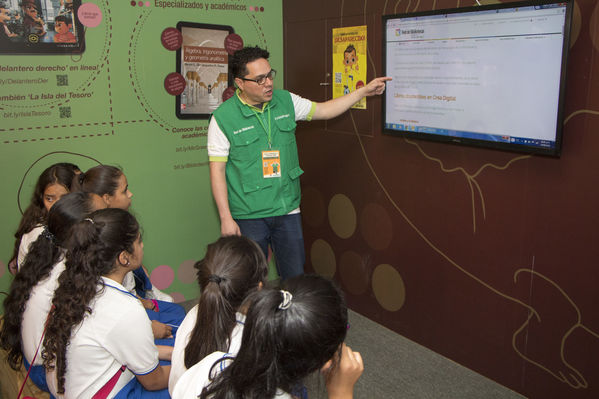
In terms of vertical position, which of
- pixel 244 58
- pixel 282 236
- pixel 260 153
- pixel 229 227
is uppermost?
pixel 244 58

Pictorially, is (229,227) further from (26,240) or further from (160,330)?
(26,240)

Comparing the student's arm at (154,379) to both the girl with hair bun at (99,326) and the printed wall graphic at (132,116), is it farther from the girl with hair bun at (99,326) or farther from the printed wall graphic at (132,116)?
the printed wall graphic at (132,116)

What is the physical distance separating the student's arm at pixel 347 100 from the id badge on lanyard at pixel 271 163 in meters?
0.37

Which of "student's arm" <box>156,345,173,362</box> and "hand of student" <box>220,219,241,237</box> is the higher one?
"hand of student" <box>220,219,241,237</box>

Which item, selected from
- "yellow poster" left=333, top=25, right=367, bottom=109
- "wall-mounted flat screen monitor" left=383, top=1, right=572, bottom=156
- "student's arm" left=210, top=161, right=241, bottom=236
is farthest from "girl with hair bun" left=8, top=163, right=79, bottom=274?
"wall-mounted flat screen monitor" left=383, top=1, right=572, bottom=156

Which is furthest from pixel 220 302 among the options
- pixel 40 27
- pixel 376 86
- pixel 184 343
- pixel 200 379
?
pixel 40 27

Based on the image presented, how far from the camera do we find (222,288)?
1578 mm

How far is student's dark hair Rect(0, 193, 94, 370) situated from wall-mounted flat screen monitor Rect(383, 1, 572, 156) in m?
1.67

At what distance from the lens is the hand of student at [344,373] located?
4.50ft

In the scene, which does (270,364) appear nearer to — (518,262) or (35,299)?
(35,299)

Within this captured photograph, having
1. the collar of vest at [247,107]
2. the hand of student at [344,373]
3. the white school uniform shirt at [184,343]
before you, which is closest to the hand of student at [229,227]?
the collar of vest at [247,107]

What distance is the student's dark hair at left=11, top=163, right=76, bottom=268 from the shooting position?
2497 millimetres

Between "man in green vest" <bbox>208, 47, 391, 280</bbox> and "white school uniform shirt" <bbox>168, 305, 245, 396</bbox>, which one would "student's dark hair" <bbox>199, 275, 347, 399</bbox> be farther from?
"man in green vest" <bbox>208, 47, 391, 280</bbox>

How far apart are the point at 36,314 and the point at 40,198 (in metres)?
0.89
